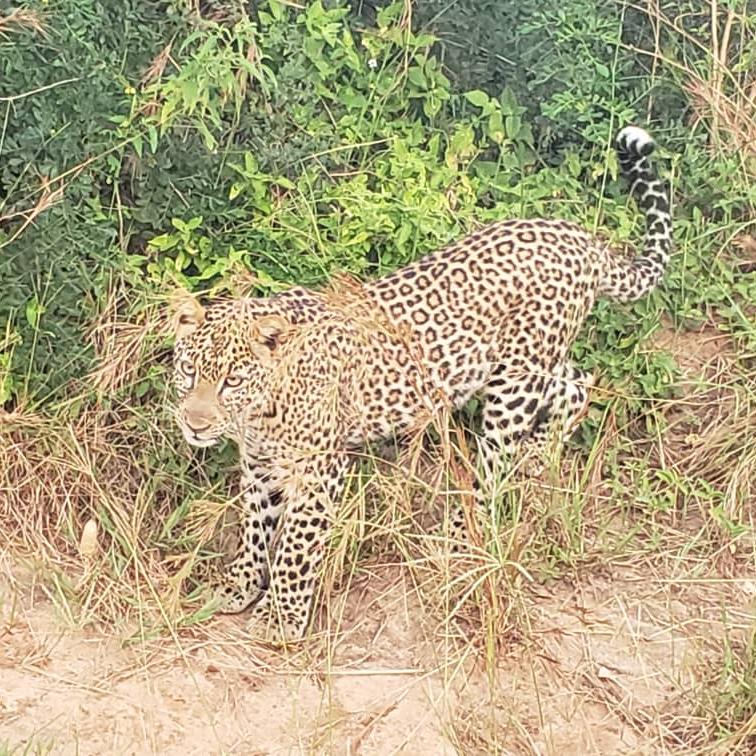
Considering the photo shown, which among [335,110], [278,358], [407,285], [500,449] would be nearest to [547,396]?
[500,449]

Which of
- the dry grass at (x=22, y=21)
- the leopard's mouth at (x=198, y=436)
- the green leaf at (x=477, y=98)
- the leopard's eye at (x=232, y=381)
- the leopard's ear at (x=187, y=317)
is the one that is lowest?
the leopard's mouth at (x=198, y=436)

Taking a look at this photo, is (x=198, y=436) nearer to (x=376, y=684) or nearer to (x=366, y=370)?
(x=366, y=370)

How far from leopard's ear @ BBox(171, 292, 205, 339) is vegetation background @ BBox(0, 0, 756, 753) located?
1.18 feet

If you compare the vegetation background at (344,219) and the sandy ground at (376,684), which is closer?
the sandy ground at (376,684)

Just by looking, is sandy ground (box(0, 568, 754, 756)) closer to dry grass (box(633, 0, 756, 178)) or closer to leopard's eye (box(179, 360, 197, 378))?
leopard's eye (box(179, 360, 197, 378))

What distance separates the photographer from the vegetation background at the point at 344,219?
620 cm

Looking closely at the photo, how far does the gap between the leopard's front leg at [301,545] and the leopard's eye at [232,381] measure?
368 mm

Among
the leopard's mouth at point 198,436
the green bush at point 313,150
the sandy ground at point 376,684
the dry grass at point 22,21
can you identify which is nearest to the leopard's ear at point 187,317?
the leopard's mouth at point 198,436

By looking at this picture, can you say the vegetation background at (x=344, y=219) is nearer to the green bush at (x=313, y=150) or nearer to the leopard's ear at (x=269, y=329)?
the green bush at (x=313, y=150)

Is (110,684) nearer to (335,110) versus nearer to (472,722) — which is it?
(472,722)

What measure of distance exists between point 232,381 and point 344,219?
1.11 metres

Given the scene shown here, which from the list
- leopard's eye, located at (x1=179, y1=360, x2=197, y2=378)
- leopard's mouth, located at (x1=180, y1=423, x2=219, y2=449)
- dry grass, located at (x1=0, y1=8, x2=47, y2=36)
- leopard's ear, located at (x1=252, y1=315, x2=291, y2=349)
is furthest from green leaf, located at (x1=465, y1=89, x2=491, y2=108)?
leopard's mouth, located at (x1=180, y1=423, x2=219, y2=449)

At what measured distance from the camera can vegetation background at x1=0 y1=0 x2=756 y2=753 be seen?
20.3 feet

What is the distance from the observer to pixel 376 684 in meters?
5.71
